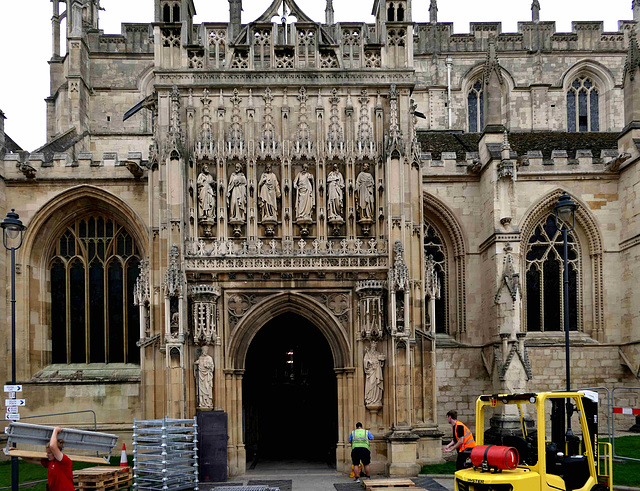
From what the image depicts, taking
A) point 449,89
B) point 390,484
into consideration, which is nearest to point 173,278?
point 390,484

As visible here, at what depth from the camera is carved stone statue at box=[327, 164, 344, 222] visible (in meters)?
19.6

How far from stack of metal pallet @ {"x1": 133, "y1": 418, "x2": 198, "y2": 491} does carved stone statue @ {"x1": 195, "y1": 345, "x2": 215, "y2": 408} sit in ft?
4.58

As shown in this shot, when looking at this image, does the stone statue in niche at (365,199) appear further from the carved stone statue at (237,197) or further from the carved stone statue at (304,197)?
the carved stone statue at (237,197)

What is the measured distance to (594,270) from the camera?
25688mm

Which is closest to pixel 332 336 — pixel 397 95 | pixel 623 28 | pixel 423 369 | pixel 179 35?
pixel 423 369

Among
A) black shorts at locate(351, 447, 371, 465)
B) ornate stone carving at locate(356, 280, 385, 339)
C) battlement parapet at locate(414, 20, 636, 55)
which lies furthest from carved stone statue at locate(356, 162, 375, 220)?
battlement parapet at locate(414, 20, 636, 55)

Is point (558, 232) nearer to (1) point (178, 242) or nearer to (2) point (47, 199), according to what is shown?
(1) point (178, 242)

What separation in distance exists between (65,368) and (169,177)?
8518 mm

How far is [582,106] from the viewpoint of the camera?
34781 mm

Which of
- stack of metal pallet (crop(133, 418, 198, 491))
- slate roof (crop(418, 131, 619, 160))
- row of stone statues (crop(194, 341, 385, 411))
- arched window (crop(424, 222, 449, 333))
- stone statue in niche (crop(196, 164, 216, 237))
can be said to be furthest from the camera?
slate roof (crop(418, 131, 619, 160))

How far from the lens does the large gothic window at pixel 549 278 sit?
25.9 meters

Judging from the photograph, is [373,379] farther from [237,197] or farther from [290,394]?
[290,394]

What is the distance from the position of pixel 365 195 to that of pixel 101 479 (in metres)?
8.95

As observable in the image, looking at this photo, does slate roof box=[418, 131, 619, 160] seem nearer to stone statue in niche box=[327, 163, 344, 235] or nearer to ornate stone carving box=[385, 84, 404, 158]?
ornate stone carving box=[385, 84, 404, 158]
